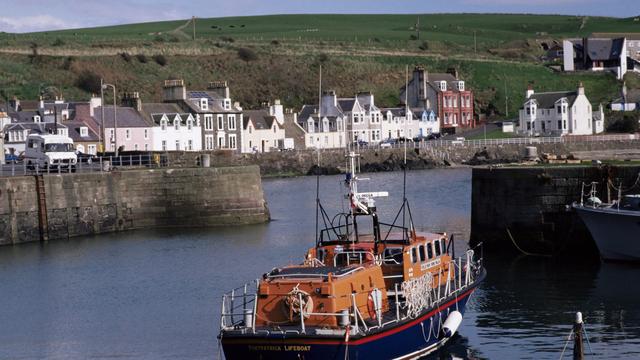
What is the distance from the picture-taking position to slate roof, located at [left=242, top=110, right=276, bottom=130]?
12134 centimetres

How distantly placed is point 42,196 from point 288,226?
12.0 m

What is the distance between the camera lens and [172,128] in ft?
354

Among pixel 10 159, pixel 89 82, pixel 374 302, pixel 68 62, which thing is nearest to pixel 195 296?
pixel 374 302

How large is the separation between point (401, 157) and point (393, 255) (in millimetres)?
86759

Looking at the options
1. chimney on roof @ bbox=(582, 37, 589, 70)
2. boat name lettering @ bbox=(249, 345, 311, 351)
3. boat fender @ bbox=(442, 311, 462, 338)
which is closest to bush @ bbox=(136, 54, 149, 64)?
chimney on roof @ bbox=(582, 37, 589, 70)

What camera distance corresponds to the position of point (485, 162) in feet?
395

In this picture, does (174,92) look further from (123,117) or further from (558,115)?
(558,115)

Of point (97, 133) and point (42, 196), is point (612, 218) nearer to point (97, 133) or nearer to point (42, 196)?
point (42, 196)

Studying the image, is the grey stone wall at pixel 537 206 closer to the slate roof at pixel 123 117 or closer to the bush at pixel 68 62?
the slate roof at pixel 123 117

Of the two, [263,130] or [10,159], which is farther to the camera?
[263,130]

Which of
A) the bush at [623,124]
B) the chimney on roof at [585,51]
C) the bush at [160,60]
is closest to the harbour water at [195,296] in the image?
the bush at [623,124]

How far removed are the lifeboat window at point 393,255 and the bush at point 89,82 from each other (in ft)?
388

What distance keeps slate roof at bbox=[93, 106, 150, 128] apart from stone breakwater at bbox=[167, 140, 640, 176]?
797 centimetres

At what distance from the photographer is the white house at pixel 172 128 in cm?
10606
